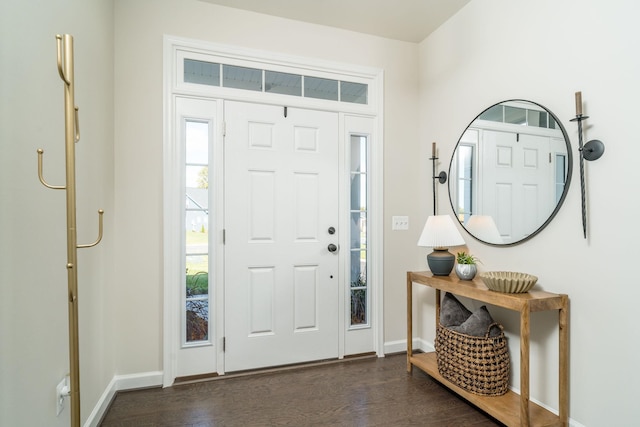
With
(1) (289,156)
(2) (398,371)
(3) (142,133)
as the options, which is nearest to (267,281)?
(1) (289,156)

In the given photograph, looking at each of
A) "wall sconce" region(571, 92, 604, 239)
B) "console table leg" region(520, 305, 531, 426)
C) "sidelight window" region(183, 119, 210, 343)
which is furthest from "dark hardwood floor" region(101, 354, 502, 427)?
"wall sconce" region(571, 92, 604, 239)

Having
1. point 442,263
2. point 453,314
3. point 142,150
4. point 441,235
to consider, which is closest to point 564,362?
point 453,314

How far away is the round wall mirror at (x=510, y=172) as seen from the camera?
6.30 feet

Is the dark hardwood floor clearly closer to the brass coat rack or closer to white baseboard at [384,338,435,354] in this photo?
white baseboard at [384,338,435,354]

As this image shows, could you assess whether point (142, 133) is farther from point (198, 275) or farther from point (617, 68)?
point (617, 68)

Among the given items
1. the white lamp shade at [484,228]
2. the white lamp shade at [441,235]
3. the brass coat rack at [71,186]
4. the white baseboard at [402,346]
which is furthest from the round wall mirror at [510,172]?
the brass coat rack at [71,186]

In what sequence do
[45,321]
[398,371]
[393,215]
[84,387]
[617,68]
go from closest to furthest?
[45,321] < [617,68] < [84,387] < [398,371] < [393,215]

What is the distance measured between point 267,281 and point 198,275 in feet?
1.66

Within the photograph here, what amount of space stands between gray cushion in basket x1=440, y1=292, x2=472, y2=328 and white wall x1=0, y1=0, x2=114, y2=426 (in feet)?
7.05

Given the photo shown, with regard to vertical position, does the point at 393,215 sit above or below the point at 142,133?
below

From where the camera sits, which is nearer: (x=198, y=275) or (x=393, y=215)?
(x=198, y=275)

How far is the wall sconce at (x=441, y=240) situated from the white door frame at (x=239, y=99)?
1.87 feet

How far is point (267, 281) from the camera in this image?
2631mm

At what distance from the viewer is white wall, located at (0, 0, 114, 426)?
1143mm
